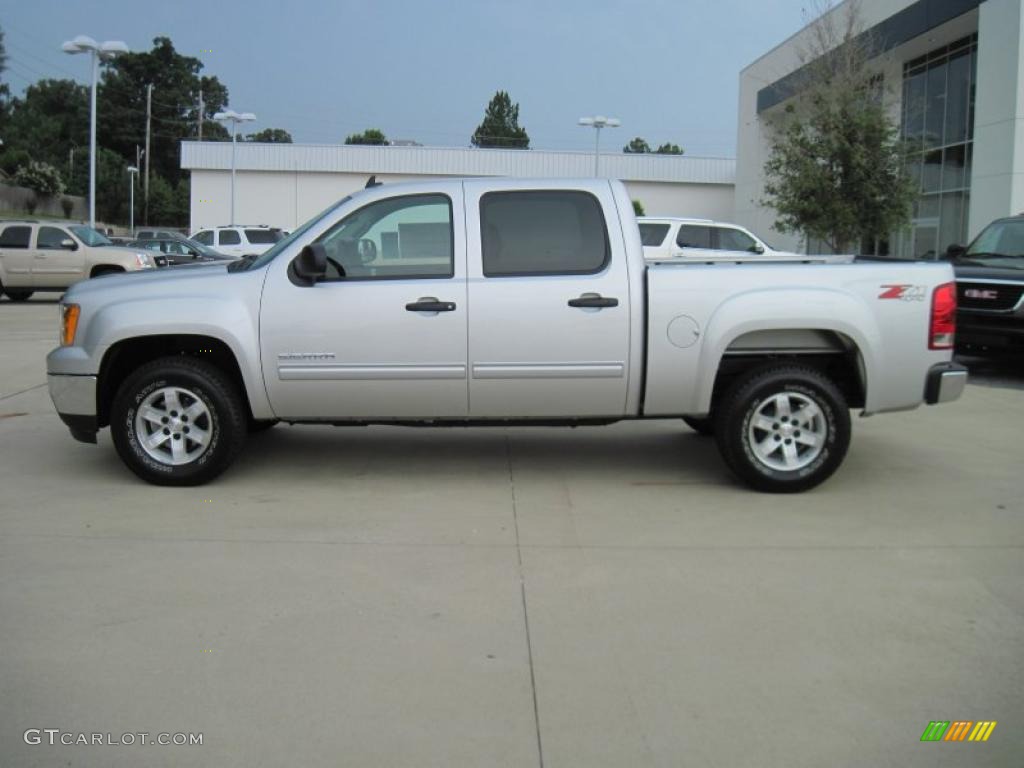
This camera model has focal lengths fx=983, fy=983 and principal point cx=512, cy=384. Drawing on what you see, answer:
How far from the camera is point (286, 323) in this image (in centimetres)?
605

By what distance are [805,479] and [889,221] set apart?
1595cm

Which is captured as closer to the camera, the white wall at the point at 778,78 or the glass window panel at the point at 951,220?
the white wall at the point at 778,78

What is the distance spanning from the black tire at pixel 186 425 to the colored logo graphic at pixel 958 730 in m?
4.32

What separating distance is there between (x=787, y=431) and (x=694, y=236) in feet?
37.0

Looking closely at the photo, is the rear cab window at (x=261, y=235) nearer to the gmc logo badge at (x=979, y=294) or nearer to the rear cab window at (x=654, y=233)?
the rear cab window at (x=654, y=233)

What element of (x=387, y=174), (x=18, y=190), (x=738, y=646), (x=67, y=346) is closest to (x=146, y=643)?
(x=738, y=646)

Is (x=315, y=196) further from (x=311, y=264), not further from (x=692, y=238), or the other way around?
(x=311, y=264)

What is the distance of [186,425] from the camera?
624cm

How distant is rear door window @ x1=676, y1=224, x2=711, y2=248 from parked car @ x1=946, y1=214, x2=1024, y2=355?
17.3ft

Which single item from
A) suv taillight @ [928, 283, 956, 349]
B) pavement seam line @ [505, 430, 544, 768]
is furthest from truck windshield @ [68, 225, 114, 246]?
suv taillight @ [928, 283, 956, 349]

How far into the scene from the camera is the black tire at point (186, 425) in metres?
6.16

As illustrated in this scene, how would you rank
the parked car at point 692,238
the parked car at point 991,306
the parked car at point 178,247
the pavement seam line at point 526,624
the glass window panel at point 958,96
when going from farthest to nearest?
the parked car at point 178,247, the glass window panel at point 958,96, the parked car at point 692,238, the parked car at point 991,306, the pavement seam line at point 526,624

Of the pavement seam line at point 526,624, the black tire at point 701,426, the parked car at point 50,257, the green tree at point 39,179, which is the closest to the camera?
the pavement seam line at point 526,624

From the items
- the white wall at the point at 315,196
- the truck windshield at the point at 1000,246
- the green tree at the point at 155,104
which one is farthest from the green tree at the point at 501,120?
the truck windshield at the point at 1000,246
